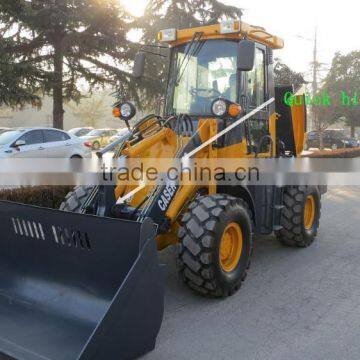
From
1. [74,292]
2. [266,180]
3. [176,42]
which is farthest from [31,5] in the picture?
[74,292]

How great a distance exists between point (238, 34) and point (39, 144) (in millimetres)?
10069

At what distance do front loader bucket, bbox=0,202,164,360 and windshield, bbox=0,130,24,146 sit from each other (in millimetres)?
9629

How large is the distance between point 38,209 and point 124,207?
95 cm

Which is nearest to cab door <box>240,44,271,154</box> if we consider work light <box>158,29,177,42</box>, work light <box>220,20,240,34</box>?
work light <box>220,20,240,34</box>

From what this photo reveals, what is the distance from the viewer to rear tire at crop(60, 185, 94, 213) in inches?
196

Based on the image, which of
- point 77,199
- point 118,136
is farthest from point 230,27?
point 118,136

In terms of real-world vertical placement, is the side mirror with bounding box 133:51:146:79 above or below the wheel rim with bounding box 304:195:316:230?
above

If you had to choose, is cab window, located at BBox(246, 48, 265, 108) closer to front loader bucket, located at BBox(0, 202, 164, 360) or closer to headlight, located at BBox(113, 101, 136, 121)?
headlight, located at BBox(113, 101, 136, 121)

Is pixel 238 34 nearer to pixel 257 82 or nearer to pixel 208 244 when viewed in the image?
pixel 257 82

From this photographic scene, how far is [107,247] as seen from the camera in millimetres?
3664

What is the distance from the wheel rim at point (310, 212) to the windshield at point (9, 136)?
9307mm

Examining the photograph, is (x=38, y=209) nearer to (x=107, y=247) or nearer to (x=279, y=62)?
(x=107, y=247)

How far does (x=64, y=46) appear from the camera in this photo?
18.8 metres

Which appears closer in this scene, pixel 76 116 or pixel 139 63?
pixel 139 63
